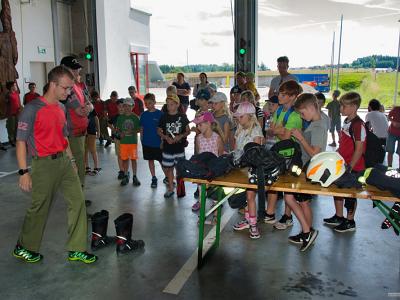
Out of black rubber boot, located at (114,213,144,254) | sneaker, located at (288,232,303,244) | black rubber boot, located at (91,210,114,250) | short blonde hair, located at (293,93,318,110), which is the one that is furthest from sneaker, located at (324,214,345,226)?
black rubber boot, located at (91,210,114,250)

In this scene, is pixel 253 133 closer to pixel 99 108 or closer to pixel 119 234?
pixel 119 234

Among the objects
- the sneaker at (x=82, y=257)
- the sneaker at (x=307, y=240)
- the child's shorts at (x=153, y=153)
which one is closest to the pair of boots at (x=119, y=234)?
the sneaker at (x=82, y=257)

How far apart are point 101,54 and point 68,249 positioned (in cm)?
1400

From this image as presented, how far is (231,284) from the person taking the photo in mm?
3582

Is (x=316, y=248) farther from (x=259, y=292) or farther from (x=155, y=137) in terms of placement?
(x=155, y=137)

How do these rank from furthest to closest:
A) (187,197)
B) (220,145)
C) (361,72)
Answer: (361,72) < (187,197) < (220,145)

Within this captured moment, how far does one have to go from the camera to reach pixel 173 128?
5969mm

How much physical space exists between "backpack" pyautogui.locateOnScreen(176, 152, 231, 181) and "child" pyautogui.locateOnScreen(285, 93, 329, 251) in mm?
756

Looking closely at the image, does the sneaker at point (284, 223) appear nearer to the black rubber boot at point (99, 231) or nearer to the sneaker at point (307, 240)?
the sneaker at point (307, 240)

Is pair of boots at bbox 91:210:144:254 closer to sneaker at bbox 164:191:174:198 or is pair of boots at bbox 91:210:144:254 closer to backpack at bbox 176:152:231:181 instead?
backpack at bbox 176:152:231:181

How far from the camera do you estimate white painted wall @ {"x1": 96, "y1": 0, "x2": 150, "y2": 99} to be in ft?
54.9

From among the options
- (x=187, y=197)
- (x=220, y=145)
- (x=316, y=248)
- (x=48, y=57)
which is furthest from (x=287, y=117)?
(x=48, y=57)

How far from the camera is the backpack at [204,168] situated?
372 centimetres

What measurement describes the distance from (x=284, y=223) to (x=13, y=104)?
29.3ft
